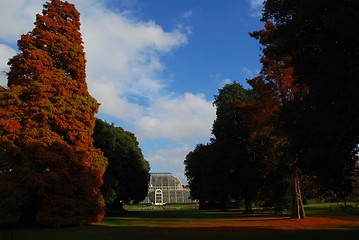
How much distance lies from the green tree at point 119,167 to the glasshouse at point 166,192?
68347 mm

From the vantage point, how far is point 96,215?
95.2 ft

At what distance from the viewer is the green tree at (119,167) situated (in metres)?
48.2

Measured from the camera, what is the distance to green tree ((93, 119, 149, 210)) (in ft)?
158

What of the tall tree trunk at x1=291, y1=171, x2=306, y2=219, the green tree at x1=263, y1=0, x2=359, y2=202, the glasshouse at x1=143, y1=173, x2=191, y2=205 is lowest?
the tall tree trunk at x1=291, y1=171, x2=306, y2=219

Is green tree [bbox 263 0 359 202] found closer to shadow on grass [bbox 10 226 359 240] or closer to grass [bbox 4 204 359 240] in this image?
shadow on grass [bbox 10 226 359 240]

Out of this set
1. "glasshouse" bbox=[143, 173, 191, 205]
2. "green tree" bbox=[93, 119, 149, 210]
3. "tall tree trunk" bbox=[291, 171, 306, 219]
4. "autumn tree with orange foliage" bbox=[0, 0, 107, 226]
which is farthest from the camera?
"glasshouse" bbox=[143, 173, 191, 205]

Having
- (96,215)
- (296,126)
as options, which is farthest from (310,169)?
(96,215)

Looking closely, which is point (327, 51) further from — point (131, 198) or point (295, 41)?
point (131, 198)

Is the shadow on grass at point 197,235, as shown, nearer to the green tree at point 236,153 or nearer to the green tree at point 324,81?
the green tree at point 324,81

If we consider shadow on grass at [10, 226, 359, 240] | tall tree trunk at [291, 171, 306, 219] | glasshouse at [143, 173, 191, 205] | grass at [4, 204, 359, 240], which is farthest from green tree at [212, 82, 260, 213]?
glasshouse at [143, 173, 191, 205]

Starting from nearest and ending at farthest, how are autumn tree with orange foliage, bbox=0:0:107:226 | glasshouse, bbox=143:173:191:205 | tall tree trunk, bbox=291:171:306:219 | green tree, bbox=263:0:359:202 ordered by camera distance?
green tree, bbox=263:0:359:202 < autumn tree with orange foliage, bbox=0:0:107:226 < tall tree trunk, bbox=291:171:306:219 < glasshouse, bbox=143:173:191:205

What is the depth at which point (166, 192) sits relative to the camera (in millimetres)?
129750

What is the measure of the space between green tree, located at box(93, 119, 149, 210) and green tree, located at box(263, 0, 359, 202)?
33.0 meters

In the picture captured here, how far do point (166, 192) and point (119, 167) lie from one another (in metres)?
81.1
